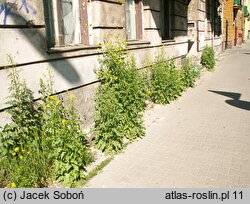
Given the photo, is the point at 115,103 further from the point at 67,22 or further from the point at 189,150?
the point at 67,22

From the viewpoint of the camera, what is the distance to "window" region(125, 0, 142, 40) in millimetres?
7264

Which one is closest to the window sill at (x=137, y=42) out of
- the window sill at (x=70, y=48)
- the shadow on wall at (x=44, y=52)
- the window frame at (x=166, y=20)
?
the window sill at (x=70, y=48)

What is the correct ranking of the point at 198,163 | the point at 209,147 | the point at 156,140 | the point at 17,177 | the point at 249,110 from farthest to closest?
the point at 249,110 → the point at 156,140 → the point at 209,147 → the point at 198,163 → the point at 17,177

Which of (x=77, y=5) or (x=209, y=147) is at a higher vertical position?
(x=77, y=5)

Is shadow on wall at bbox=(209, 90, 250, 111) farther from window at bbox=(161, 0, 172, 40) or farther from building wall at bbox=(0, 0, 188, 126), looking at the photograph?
window at bbox=(161, 0, 172, 40)

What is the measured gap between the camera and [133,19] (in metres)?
7.54

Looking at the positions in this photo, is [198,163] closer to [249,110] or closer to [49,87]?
[49,87]

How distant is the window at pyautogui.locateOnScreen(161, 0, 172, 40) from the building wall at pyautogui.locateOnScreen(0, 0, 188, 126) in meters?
2.54

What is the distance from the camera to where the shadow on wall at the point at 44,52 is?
3.94 metres

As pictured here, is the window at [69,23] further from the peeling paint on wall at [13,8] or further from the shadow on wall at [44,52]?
the peeling paint on wall at [13,8]

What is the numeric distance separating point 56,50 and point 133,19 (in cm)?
367

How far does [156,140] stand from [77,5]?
2913mm

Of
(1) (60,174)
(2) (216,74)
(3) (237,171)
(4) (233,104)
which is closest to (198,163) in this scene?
(3) (237,171)

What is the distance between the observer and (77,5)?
17.3 ft
